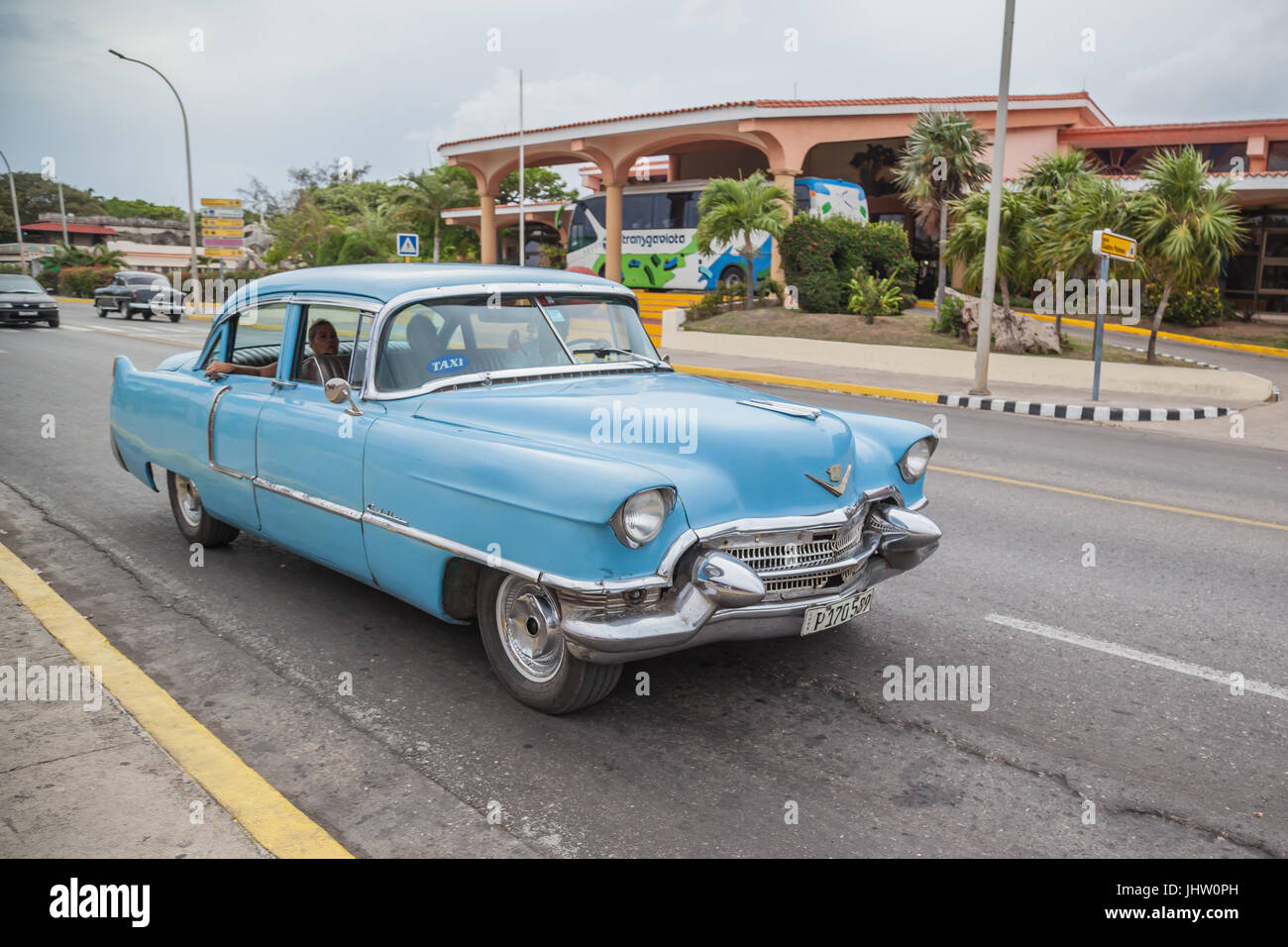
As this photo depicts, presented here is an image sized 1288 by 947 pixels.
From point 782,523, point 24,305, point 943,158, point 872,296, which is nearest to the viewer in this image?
point 782,523

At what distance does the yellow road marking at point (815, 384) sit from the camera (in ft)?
53.4

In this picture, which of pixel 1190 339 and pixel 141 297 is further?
pixel 141 297

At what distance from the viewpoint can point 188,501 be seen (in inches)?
246

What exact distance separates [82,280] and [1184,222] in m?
51.3

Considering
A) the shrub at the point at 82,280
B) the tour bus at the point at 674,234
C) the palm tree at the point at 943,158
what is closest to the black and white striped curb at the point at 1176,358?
the palm tree at the point at 943,158

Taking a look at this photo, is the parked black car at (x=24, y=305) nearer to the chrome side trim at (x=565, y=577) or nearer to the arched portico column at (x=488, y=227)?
the arched portico column at (x=488, y=227)

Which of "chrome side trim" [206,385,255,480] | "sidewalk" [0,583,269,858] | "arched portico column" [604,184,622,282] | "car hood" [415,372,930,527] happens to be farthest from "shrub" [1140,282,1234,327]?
"sidewalk" [0,583,269,858]

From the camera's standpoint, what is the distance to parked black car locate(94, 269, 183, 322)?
33.0m

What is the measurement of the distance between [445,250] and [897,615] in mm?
44741

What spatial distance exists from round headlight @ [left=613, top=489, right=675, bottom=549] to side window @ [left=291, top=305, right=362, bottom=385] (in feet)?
7.37

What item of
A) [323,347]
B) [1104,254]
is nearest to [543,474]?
[323,347]

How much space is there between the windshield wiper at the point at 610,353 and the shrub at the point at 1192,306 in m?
22.9

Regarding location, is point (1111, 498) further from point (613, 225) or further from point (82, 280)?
point (82, 280)
